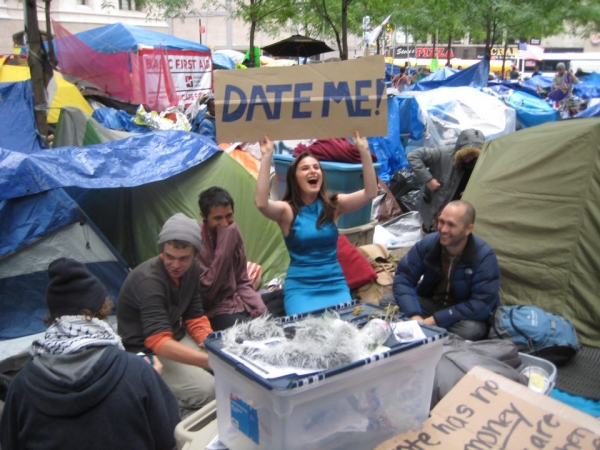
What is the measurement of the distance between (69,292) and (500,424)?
1452 mm

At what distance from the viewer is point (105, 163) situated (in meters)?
4.55

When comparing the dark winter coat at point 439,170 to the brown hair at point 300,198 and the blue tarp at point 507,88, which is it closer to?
the brown hair at point 300,198

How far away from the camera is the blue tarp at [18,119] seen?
661 centimetres

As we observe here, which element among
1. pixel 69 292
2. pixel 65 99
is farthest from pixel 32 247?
pixel 65 99

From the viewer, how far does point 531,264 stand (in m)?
4.25

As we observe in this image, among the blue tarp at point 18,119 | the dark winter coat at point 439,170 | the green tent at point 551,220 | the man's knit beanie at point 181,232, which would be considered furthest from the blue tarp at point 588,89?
the man's knit beanie at point 181,232

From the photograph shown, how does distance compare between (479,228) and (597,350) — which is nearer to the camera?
(597,350)

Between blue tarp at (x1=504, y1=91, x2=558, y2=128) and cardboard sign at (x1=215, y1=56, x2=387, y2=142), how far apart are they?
24.4 feet

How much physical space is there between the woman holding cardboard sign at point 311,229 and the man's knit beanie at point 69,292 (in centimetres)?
147

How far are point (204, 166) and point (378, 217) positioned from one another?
97.5 inches

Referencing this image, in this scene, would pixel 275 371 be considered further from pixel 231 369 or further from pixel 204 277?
pixel 204 277

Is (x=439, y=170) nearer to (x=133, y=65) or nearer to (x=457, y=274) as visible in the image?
(x=457, y=274)

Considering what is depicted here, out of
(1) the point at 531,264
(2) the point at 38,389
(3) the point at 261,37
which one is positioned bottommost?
(1) the point at 531,264

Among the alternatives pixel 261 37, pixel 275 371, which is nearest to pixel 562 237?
pixel 275 371
